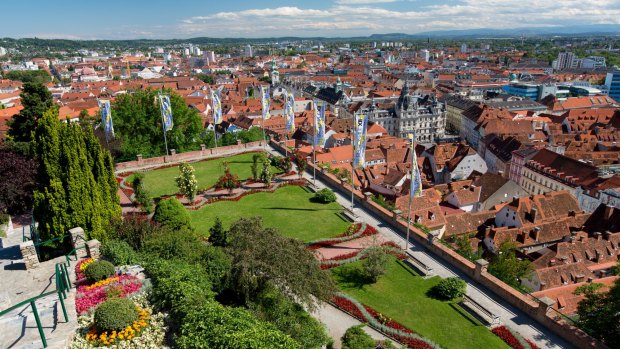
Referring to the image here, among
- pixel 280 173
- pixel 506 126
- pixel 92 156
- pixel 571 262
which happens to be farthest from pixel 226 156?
pixel 506 126

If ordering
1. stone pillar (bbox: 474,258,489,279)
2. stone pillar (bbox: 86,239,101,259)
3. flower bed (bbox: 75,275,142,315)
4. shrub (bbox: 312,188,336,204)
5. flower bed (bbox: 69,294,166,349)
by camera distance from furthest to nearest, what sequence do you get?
1. shrub (bbox: 312,188,336,204)
2. stone pillar (bbox: 474,258,489,279)
3. stone pillar (bbox: 86,239,101,259)
4. flower bed (bbox: 75,275,142,315)
5. flower bed (bbox: 69,294,166,349)

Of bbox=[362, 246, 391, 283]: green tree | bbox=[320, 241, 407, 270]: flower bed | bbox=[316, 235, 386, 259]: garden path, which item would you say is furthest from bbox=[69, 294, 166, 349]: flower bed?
bbox=[316, 235, 386, 259]: garden path

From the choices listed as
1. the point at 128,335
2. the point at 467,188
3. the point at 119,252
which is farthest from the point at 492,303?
the point at 467,188

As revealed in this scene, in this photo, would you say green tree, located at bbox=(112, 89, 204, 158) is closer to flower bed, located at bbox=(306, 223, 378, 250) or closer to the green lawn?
the green lawn

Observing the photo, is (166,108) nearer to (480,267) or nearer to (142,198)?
(142,198)

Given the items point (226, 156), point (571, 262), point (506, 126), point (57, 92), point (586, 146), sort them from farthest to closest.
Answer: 1. point (57, 92)
2. point (506, 126)
3. point (586, 146)
4. point (226, 156)
5. point (571, 262)

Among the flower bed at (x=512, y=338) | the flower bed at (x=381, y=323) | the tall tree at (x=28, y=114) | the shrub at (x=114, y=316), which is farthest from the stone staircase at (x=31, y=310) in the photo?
the tall tree at (x=28, y=114)

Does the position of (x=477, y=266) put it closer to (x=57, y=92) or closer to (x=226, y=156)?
(x=226, y=156)
